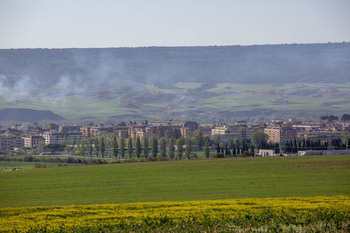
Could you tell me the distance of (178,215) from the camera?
2014cm

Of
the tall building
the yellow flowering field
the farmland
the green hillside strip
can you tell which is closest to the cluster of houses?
the tall building

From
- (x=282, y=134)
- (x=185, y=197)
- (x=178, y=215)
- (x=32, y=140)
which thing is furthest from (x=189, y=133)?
(x=178, y=215)

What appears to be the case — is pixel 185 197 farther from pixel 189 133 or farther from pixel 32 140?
pixel 189 133

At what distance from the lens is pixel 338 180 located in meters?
36.8

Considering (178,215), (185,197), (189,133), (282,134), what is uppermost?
(189,133)

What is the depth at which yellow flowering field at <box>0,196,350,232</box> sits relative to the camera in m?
18.5

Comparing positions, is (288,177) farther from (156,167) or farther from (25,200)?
(25,200)

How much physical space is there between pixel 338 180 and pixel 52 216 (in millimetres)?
21468

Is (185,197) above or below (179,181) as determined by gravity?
below

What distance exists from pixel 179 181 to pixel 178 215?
19.2m

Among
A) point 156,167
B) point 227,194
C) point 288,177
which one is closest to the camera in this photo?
point 227,194

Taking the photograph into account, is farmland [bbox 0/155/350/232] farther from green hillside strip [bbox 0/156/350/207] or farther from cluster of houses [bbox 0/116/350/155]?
cluster of houses [bbox 0/116/350/155]

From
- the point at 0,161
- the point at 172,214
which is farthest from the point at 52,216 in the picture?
the point at 0,161

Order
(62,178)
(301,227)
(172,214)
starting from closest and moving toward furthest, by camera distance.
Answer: (301,227) → (172,214) → (62,178)
